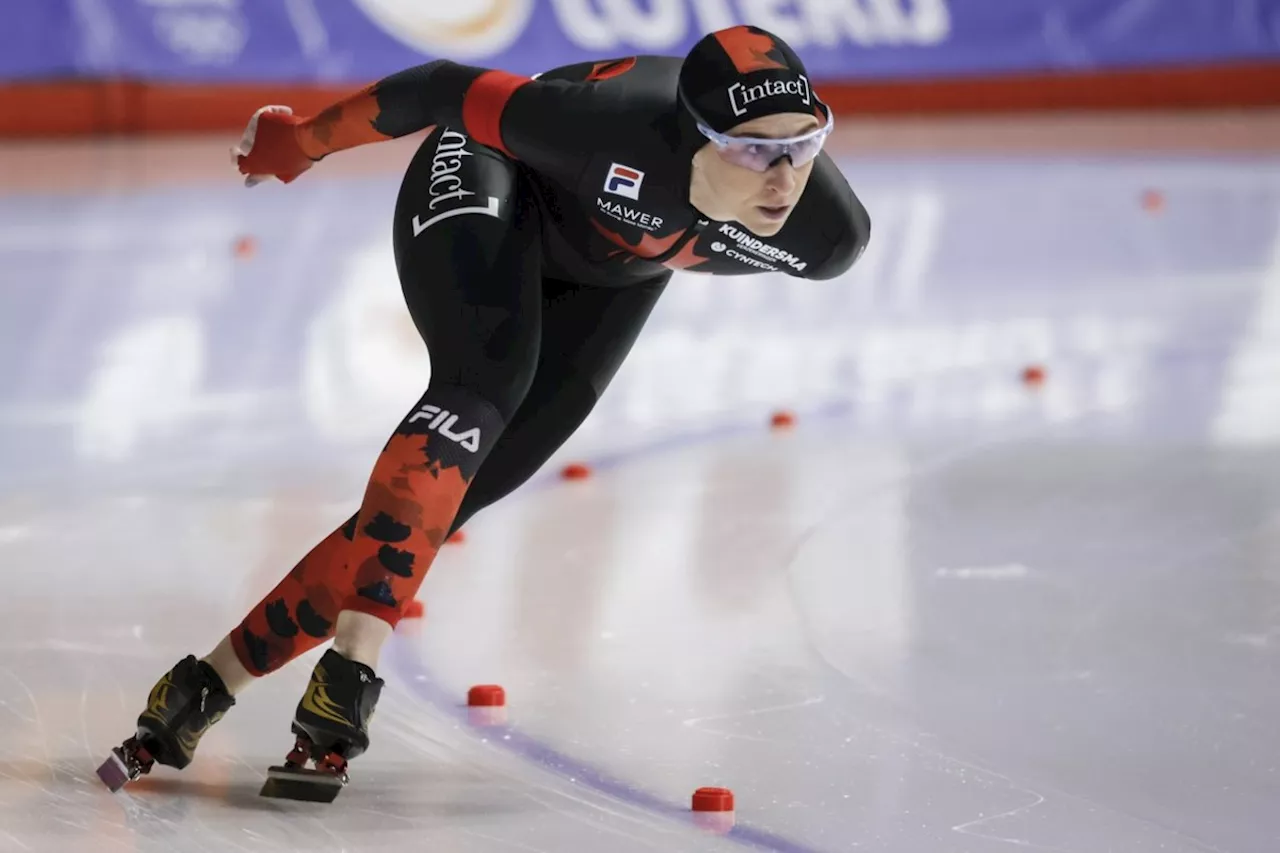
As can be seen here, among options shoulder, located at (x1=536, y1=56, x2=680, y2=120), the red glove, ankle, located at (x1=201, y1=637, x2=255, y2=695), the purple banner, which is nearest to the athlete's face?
shoulder, located at (x1=536, y1=56, x2=680, y2=120)

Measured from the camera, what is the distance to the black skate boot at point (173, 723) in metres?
3.03

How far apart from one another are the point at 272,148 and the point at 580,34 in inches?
371

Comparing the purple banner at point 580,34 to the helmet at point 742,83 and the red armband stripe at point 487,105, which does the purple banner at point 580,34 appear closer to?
the red armband stripe at point 487,105

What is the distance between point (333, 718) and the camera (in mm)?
2855

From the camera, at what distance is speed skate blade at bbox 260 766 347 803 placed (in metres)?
2.99

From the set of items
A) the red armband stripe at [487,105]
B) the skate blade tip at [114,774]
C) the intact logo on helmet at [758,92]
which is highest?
the red armband stripe at [487,105]

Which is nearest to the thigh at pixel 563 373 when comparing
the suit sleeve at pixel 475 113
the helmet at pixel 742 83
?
the suit sleeve at pixel 475 113

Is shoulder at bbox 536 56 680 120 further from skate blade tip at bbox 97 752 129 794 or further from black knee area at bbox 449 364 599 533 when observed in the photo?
skate blade tip at bbox 97 752 129 794

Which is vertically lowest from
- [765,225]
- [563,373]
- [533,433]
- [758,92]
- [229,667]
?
[229,667]

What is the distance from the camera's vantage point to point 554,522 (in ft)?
15.6

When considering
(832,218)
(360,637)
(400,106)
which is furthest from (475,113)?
(360,637)

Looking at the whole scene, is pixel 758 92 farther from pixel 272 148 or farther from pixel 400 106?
pixel 272 148

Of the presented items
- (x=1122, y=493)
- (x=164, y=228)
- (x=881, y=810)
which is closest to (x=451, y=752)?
(x=881, y=810)

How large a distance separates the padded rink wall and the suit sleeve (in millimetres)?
8825
